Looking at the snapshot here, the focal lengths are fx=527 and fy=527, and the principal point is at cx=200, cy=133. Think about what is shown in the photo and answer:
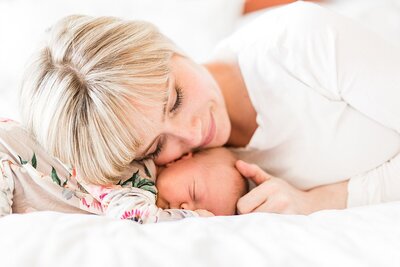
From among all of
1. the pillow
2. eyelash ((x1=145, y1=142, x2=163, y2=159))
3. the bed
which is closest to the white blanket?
the bed

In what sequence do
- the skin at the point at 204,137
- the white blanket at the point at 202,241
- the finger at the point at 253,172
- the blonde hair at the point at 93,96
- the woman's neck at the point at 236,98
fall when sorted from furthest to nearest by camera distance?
the woman's neck at the point at 236,98
the finger at the point at 253,172
the skin at the point at 204,137
the blonde hair at the point at 93,96
the white blanket at the point at 202,241

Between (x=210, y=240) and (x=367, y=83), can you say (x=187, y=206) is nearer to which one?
(x=210, y=240)

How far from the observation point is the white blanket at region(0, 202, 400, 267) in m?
0.75

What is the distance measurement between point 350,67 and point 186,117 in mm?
380

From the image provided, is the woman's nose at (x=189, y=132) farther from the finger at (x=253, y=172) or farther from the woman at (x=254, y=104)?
the finger at (x=253, y=172)

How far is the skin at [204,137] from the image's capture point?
113 centimetres

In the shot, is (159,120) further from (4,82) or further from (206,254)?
(4,82)

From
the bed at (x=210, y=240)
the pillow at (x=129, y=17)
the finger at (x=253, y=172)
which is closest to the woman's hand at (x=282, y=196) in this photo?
the finger at (x=253, y=172)

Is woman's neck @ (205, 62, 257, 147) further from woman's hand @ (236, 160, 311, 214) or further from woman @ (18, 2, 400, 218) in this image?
woman's hand @ (236, 160, 311, 214)

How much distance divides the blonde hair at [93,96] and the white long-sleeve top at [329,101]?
0.30 m

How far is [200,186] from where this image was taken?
1.17 m

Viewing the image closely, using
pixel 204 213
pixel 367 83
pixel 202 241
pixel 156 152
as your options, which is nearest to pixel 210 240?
pixel 202 241

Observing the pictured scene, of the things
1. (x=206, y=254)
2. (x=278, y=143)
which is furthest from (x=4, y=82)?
(x=206, y=254)

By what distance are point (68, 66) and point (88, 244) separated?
1.37 feet
